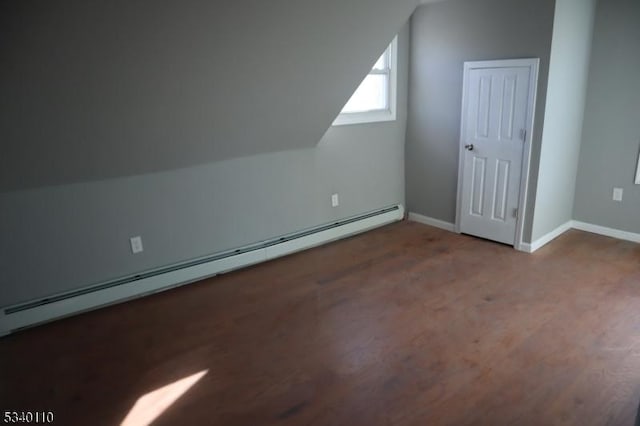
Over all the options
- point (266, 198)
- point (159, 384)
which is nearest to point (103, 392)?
point (159, 384)

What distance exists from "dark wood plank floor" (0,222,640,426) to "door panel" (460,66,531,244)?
471 mm

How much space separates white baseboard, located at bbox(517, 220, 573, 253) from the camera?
3.76m

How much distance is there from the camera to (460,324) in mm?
2705

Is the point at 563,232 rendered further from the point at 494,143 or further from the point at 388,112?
the point at 388,112

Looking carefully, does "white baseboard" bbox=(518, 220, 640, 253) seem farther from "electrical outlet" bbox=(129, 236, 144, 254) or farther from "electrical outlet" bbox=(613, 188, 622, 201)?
"electrical outlet" bbox=(129, 236, 144, 254)

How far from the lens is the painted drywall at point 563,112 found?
3396 millimetres

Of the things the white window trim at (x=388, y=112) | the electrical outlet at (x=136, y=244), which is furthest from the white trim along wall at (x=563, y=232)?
the electrical outlet at (x=136, y=244)

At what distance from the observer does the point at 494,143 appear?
380 cm

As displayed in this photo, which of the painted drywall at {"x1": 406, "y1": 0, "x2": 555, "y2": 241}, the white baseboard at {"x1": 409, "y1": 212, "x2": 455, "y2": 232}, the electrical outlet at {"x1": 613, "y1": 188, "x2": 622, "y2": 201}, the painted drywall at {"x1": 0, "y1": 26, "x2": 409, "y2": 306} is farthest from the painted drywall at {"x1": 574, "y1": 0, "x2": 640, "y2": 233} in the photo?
the painted drywall at {"x1": 0, "y1": 26, "x2": 409, "y2": 306}

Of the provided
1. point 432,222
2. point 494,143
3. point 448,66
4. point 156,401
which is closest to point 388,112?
point 448,66

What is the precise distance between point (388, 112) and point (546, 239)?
1.92 metres

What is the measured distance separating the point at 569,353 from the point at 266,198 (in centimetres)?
243

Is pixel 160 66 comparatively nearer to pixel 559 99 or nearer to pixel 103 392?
pixel 103 392

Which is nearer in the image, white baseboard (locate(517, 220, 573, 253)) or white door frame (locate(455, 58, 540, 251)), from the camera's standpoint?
white door frame (locate(455, 58, 540, 251))
